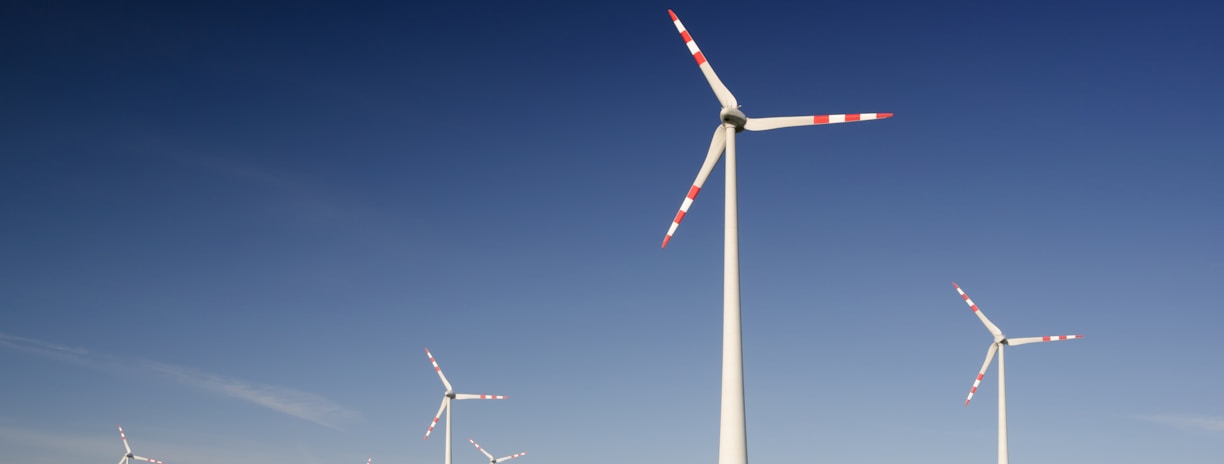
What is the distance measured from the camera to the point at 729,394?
3912 cm

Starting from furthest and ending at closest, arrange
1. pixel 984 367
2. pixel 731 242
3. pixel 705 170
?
pixel 984 367 → pixel 705 170 → pixel 731 242

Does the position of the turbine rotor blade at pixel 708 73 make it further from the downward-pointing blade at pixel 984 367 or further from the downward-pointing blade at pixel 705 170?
the downward-pointing blade at pixel 984 367

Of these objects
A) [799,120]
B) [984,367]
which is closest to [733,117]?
[799,120]

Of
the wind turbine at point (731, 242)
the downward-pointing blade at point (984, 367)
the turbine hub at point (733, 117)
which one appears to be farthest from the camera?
the downward-pointing blade at point (984, 367)

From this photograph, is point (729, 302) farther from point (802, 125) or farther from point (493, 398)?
point (493, 398)

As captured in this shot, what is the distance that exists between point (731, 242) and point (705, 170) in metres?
8.54

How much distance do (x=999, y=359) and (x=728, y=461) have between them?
221 feet

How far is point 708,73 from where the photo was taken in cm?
5062

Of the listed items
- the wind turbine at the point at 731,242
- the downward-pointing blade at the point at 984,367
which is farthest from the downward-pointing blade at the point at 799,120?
the downward-pointing blade at the point at 984,367

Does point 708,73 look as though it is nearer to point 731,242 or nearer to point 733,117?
point 733,117

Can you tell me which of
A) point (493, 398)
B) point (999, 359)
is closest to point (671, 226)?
point (999, 359)

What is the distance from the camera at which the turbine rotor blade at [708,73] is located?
48188 mm

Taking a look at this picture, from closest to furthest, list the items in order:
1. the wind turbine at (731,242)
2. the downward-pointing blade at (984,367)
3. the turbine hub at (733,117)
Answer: the wind turbine at (731,242) → the turbine hub at (733,117) → the downward-pointing blade at (984,367)

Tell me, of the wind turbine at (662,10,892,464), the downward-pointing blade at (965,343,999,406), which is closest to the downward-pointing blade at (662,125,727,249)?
the wind turbine at (662,10,892,464)
